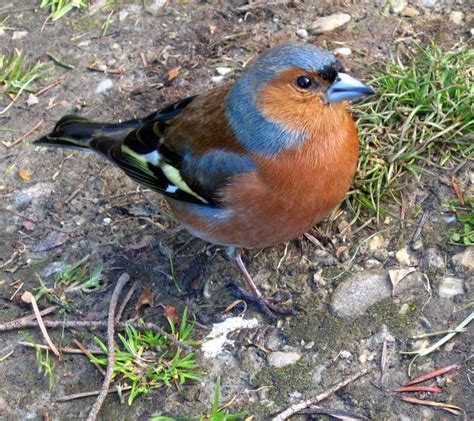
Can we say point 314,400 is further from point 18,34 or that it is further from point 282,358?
point 18,34

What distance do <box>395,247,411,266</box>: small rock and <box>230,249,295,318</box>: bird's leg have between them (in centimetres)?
62

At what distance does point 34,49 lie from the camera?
5828 millimetres

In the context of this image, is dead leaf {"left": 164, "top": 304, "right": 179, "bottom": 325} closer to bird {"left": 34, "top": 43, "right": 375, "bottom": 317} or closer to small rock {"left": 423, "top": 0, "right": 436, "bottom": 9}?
bird {"left": 34, "top": 43, "right": 375, "bottom": 317}

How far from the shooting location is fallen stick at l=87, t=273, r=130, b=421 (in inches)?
147

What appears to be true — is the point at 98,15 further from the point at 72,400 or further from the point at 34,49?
A: the point at 72,400

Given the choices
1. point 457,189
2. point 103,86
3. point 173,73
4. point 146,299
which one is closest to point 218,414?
point 146,299

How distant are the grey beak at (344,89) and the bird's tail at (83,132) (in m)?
1.27

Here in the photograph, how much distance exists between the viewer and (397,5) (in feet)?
17.8

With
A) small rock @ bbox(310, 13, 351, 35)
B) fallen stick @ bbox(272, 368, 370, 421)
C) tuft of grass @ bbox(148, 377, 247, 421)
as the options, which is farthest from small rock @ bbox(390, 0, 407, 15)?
tuft of grass @ bbox(148, 377, 247, 421)

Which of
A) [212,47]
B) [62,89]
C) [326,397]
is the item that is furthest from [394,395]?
[62,89]

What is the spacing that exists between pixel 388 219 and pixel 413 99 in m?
0.80

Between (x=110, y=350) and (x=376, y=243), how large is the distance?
59.3 inches

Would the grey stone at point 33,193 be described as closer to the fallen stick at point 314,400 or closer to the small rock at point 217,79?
the small rock at point 217,79

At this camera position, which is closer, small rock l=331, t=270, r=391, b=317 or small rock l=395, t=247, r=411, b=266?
small rock l=331, t=270, r=391, b=317
